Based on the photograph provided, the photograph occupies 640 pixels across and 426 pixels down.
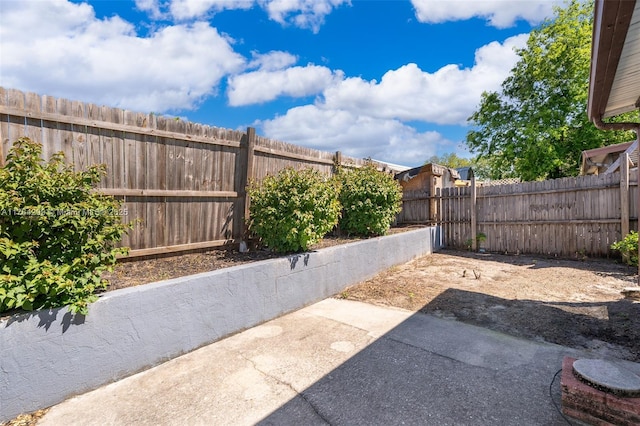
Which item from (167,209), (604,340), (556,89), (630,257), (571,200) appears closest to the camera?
(604,340)

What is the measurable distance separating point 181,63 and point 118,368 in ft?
23.7

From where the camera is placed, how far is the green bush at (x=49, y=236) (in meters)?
2.07

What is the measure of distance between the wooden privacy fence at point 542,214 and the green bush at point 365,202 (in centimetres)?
292

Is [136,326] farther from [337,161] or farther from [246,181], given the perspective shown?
[337,161]

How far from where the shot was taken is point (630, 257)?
232 inches

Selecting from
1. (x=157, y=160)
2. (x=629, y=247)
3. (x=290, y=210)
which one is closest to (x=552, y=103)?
(x=629, y=247)

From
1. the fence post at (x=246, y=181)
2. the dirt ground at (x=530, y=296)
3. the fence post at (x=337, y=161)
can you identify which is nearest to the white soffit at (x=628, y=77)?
the dirt ground at (x=530, y=296)

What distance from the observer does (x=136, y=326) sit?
2.58 metres

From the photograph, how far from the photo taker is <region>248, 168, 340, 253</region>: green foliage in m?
4.23

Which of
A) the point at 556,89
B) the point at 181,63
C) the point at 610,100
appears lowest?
the point at 610,100

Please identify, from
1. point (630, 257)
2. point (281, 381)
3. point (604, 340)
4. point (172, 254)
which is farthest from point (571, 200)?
point (172, 254)

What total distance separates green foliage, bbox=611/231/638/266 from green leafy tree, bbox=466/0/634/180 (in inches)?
342

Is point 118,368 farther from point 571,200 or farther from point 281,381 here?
point 571,200

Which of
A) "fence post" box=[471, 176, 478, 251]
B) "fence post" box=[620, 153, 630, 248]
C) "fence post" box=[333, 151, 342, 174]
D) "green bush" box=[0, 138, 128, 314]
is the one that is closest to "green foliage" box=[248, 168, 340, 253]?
"green bush" box=[0, 138, 128, 314]
